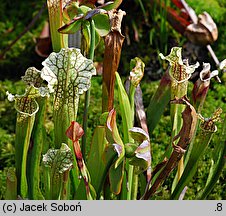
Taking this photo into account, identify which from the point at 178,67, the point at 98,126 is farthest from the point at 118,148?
the point at 178,67

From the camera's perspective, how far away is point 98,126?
104 centimetres

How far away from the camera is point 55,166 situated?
38.8 inches

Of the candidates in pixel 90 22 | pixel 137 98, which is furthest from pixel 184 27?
pixel 90 22

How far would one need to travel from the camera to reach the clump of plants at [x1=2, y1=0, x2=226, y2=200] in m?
0.96

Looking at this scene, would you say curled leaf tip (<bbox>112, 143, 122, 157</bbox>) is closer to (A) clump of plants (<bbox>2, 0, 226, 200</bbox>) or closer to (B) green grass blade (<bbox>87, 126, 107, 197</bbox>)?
(A) clump of plants (<bbox>2, 0, 226, 200</bbox>)

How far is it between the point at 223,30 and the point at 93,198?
4.35ft

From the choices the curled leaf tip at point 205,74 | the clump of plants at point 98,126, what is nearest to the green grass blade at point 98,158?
the clump of plants at point 98,126

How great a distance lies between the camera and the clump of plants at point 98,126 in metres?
0.96

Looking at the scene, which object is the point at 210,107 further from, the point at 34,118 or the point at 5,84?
the point at 34,118

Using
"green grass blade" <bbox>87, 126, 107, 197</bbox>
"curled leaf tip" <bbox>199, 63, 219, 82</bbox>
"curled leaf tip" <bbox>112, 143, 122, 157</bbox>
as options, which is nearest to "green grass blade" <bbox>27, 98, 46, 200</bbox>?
"green grass blade" <bbox>87, 126, 107, 197</bbox>

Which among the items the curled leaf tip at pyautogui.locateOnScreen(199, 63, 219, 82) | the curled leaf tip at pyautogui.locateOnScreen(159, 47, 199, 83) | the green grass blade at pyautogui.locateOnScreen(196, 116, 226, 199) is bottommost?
the green grass blade at pyautogui.locateOnScreen(196, 116, 226, 199)

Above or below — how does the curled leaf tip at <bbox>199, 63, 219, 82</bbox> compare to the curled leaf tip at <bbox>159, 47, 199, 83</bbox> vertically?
below

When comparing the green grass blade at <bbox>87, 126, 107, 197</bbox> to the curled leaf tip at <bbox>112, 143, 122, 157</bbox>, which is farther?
the green grass blade at <bbox>87, 126, 107, 197</bbox>

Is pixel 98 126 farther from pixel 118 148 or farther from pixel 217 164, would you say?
pixel 217 164
